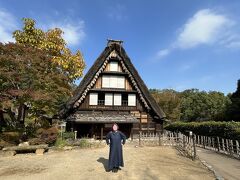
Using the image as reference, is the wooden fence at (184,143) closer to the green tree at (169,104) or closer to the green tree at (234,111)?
the green tree at (234,111)

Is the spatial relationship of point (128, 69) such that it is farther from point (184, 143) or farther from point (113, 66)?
point (184, 143)

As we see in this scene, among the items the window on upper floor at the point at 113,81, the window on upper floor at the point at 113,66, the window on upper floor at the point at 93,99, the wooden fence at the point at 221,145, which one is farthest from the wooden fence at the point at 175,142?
the window on upper floor at the point at 113,66

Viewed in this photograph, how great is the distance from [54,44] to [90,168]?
1706cm

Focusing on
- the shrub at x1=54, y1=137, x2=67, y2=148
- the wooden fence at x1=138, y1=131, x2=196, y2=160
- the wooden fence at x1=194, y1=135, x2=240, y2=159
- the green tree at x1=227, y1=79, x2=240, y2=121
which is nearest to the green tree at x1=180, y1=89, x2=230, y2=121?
the green tree at x1=227, y1=79, x2=240, y2=121

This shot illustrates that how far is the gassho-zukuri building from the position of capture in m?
25.0

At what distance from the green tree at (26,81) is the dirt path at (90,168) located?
3831mm

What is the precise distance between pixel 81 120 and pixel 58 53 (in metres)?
7.48

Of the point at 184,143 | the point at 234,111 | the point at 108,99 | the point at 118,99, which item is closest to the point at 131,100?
the point at 118,99

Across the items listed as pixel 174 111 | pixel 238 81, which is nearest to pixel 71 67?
pixel 238 81

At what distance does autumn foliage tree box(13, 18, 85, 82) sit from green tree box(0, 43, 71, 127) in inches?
227

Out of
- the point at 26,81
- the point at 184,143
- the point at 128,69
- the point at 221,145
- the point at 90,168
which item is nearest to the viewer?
the point at 90,168

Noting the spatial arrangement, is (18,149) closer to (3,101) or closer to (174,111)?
(3,101)

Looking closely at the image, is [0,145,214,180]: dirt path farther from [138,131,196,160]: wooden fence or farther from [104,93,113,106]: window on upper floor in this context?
[104,93,113,106]: window on upper floor

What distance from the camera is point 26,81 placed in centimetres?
1794
